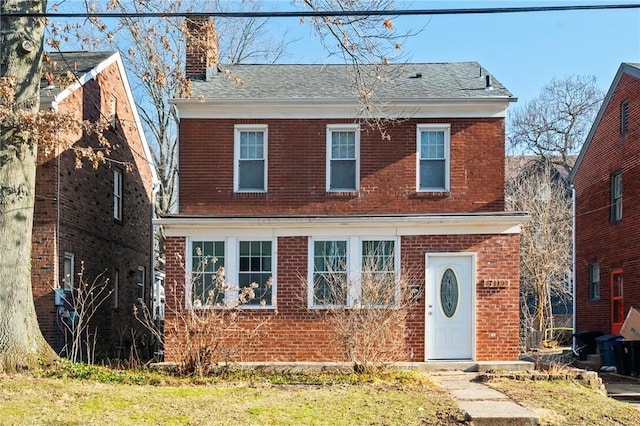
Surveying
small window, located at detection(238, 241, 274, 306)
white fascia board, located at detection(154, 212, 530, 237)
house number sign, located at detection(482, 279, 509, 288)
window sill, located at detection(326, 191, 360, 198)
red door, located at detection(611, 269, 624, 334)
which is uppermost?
window sill, located at detection(326, 191, 360, 198)

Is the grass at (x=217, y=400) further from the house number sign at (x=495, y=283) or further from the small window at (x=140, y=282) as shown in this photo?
the small window at (x=140, y=282)

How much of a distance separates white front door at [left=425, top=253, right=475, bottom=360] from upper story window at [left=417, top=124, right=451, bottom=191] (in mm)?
1687

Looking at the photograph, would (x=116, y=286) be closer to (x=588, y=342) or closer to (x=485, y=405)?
(x=485, y=405)

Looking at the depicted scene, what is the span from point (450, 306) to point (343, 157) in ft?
13.3

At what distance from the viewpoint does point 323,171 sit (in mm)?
14695

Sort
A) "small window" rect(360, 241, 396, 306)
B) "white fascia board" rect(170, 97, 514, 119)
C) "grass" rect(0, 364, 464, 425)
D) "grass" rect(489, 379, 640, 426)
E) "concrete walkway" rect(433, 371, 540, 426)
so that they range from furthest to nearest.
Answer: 1. "white fascia board" rect(170, 97, 514, 119)
2. "small window" rect(360, 241, 396, 306)
3. "grass" rect(489, 379, 640, 426)
4. "concrete walkway" rect(433, 371, 540, 426)
5. "grass" rect(0, 364, 464, 425)

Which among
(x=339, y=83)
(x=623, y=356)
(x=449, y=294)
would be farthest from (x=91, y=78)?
(x=623, y=356)

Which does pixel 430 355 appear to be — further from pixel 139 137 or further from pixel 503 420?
pixel 139 137

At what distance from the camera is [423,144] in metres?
14.7

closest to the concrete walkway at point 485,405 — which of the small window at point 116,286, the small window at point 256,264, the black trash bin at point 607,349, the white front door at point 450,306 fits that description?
the white front door at point 450,306

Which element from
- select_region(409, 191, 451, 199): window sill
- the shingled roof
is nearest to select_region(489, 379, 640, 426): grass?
select_region(409, 191, 451, 199): window sill

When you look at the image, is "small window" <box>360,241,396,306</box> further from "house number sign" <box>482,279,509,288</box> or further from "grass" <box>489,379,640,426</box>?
"grass" <box>489,379,640,426</box>

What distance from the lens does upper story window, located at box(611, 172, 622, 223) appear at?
19.2 m

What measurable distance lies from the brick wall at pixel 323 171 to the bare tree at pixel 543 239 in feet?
38.2
